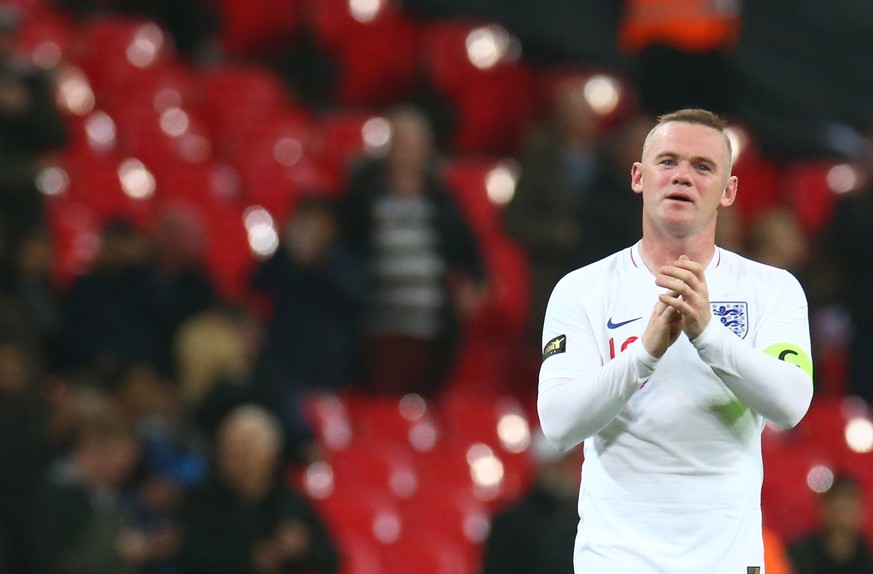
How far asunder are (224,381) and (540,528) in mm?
1531

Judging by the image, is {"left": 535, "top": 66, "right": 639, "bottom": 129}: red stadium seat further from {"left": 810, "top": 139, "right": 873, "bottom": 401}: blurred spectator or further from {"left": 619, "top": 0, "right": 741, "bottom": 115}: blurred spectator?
{"left": 810, "top": 139, "right": 873, "bottom": 401}: blurred spectator

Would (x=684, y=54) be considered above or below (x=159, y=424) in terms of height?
above

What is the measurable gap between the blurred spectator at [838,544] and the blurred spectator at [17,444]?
363 centimetres

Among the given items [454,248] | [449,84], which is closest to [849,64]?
[449,84]

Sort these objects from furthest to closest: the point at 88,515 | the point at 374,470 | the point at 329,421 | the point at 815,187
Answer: the point at 815,187 → the point at 329,421 → the point at 374,470 → the point at 88,515

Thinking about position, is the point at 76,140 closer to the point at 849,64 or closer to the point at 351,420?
the point at 351,420

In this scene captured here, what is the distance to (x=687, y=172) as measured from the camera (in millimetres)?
3713

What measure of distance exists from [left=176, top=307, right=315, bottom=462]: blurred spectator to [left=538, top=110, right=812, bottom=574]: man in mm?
3791

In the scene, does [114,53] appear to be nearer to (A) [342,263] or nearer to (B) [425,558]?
(A) [342,263]

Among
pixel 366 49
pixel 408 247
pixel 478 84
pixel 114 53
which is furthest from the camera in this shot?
pixel 478 84

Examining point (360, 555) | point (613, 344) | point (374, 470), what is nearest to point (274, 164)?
point (374, 470)

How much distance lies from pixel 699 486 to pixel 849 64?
31.7 ft

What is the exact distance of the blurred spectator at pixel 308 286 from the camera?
27.6 ft

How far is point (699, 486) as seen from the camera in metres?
3.71
